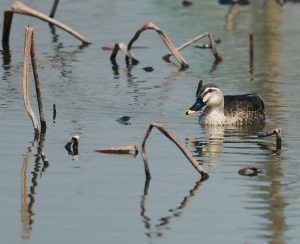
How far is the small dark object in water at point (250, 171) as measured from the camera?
1728 cm

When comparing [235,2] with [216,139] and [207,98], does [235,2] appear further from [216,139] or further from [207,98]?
[216,139]

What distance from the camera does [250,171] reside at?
688 inches

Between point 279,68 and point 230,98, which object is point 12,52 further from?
point 230,98

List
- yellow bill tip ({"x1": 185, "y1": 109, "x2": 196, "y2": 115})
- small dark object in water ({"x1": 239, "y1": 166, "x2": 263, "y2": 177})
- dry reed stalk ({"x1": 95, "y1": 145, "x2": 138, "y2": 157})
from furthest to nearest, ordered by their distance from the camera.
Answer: yellow bill tip ({"x1": 185, "y1": 109, "x2": 196, "y2": 115}) → dry reed stalk ({"x1": 95, "y1": 145, "x2": 138, "y2": 157}) → small dark object in water ({"x1": 239, "y1": 166, "x2": 263, "y2": 177})

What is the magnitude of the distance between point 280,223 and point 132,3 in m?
24.7

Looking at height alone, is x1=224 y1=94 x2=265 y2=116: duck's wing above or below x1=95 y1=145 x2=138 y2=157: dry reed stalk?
below

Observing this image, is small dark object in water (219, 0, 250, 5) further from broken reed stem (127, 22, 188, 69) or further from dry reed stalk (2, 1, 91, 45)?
broken reed stem (127, 22, 188, 69)

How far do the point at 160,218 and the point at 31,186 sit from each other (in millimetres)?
2289

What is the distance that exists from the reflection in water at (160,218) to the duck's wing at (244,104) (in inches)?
239

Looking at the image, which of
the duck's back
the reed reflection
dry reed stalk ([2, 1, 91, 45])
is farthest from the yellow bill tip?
dry reed stalk ([2, 1, 91, 45])

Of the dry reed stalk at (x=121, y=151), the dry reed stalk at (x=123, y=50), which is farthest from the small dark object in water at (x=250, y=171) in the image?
the dry reed stalk at (x=123, y=50)

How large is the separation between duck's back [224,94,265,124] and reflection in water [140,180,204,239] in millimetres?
6016

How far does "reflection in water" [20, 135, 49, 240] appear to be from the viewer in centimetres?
1462

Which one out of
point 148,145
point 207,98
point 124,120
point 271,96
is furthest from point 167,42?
point 148,145
